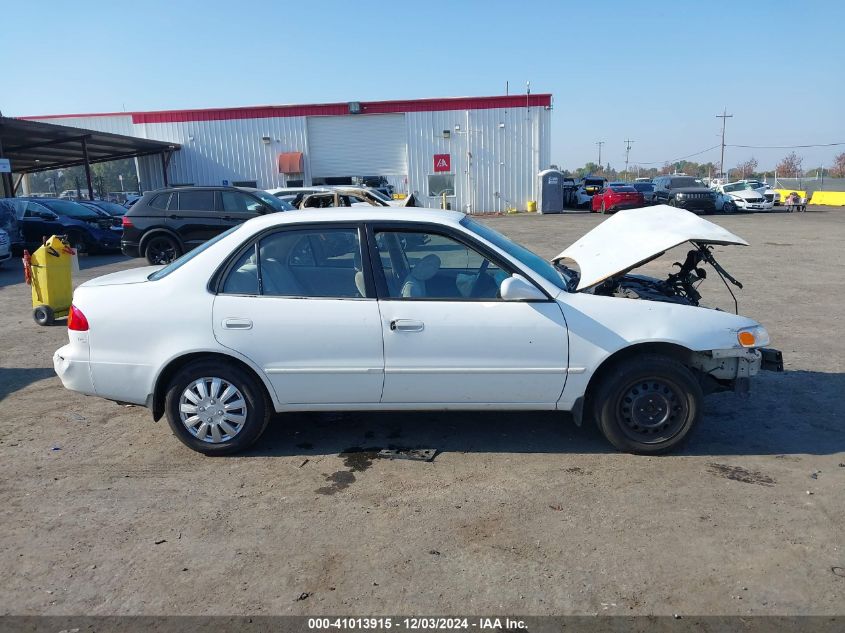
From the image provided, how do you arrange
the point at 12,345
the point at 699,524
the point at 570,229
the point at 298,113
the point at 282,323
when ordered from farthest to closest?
the point at 298,113, the point at 570,229, the point at 12,345, the point at 282,323, the point at 699,524

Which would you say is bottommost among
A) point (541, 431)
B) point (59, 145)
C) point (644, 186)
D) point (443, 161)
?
point (541, 431)

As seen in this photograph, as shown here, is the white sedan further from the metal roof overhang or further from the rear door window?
the metal roof overhang

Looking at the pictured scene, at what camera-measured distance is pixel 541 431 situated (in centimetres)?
463

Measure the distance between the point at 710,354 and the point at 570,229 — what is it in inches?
775

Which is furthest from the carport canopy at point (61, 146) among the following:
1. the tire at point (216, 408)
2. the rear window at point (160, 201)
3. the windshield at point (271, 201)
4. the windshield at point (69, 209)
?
the tire at point (216, 408)

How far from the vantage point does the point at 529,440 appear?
4477 mm

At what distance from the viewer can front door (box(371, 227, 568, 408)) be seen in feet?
13.1

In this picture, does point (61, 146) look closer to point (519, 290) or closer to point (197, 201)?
point (197, 201)

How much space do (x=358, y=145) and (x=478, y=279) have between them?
107 ft

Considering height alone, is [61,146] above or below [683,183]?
above

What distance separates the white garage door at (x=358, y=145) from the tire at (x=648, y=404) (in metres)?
32.1

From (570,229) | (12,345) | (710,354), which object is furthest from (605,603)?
(570,229)

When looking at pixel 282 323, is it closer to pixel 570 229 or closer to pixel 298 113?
pixel 570 229

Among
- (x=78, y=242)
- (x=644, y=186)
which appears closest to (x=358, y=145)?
(x=644, y=186)
